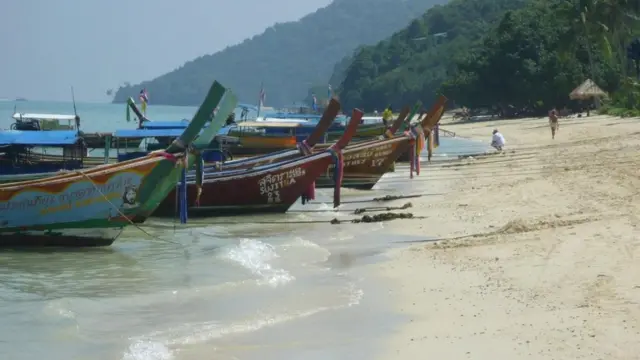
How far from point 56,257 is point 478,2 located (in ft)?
464

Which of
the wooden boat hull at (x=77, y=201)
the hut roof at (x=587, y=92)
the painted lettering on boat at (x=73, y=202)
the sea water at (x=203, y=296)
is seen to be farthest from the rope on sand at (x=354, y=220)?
the hut roof at (x=587, y=92)

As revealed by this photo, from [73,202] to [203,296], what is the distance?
3.86 meters

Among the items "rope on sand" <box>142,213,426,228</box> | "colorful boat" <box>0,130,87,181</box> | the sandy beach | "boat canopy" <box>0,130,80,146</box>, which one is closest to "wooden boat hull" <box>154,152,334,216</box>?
"rope on sand" <box>142,213,426,228</box>

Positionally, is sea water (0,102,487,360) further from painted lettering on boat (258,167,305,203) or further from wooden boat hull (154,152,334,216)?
painted lettering on boat (258,167,305,203)

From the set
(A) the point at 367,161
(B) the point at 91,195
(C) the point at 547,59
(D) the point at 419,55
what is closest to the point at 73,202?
→ (B) the point at 91,195

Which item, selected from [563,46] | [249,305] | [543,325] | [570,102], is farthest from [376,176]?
[570,102]

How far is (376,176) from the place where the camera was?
24344mm

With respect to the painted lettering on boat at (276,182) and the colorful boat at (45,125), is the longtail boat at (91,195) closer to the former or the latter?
the painted lettering on boat at (276,182)

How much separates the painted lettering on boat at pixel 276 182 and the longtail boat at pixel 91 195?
15.4ft

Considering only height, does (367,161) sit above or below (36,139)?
below

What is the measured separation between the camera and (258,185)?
19.4 metres

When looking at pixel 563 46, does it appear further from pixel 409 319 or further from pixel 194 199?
pixel 409 319

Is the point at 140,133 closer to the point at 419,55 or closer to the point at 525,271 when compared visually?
the point at 525,271

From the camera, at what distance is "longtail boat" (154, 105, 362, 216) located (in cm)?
1911
